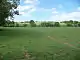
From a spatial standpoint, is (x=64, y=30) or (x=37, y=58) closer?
(x=37, y=58)

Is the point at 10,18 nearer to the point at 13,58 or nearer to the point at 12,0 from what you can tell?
the point at 12,0

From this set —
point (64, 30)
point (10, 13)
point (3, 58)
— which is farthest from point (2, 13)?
point (3, 58)

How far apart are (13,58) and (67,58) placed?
1.09m

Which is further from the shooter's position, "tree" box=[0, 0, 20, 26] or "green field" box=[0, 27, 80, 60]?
"tree" box=[0, 0, 20, 26]

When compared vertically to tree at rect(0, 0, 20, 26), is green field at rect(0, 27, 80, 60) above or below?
below

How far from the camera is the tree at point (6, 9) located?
12.5m

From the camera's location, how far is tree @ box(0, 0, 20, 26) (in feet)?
40.9

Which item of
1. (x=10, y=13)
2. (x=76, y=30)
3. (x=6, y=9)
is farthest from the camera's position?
(x=10, y=13)

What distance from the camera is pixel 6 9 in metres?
13.0

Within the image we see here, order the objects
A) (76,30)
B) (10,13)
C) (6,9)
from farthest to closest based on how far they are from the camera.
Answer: (10,13) < (6,9) < (76,30)

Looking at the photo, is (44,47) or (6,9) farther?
(6,9)

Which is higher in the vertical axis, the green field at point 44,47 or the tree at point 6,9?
the tree at point 6,9

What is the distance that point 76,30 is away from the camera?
12117mm

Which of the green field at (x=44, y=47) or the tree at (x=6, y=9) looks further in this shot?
the tree at (x=6, y=9)
